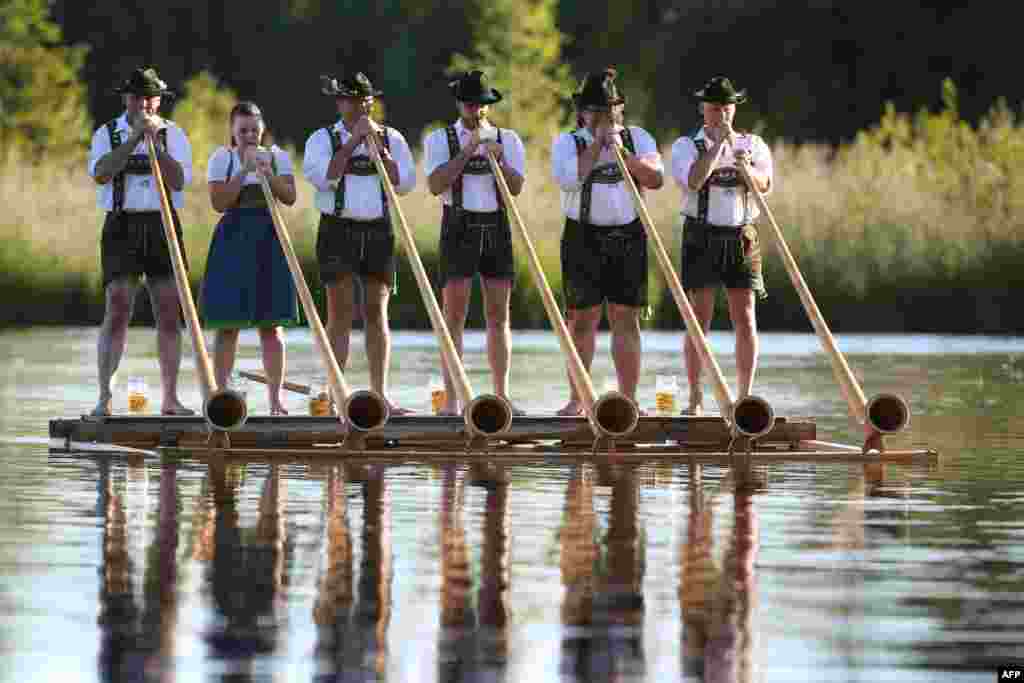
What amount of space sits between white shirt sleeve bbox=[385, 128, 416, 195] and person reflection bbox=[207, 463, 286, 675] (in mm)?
2731

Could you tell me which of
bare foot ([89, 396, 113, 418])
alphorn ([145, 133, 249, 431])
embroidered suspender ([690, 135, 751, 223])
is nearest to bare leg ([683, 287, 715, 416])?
embroidered suspender ([690, 135, 751, 223])

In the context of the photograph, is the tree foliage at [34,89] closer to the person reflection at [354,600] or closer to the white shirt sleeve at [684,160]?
the white shirt sleeve at [684,160]

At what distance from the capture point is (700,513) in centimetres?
1386

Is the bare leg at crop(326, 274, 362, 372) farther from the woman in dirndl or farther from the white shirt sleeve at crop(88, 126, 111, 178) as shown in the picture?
the white shirt sleeve at crop(88, 126, 111, 178)

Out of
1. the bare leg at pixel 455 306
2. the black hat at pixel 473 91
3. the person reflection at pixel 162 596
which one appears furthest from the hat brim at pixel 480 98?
the person reflection at pixel 162 596

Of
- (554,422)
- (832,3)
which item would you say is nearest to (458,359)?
(554,422)

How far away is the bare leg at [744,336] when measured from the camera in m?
17.5

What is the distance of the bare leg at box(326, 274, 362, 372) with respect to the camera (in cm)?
1758

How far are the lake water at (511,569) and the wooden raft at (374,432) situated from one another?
29 cm

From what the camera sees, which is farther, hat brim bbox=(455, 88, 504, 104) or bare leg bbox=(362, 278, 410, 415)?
hat brim bbox=(455, 88, 504, 104)

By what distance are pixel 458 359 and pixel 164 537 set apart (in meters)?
4.45

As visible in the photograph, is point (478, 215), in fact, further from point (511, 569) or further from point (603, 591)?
point (603, 591)

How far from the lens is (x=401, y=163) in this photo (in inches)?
688

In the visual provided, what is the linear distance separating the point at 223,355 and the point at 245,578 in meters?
6.61
